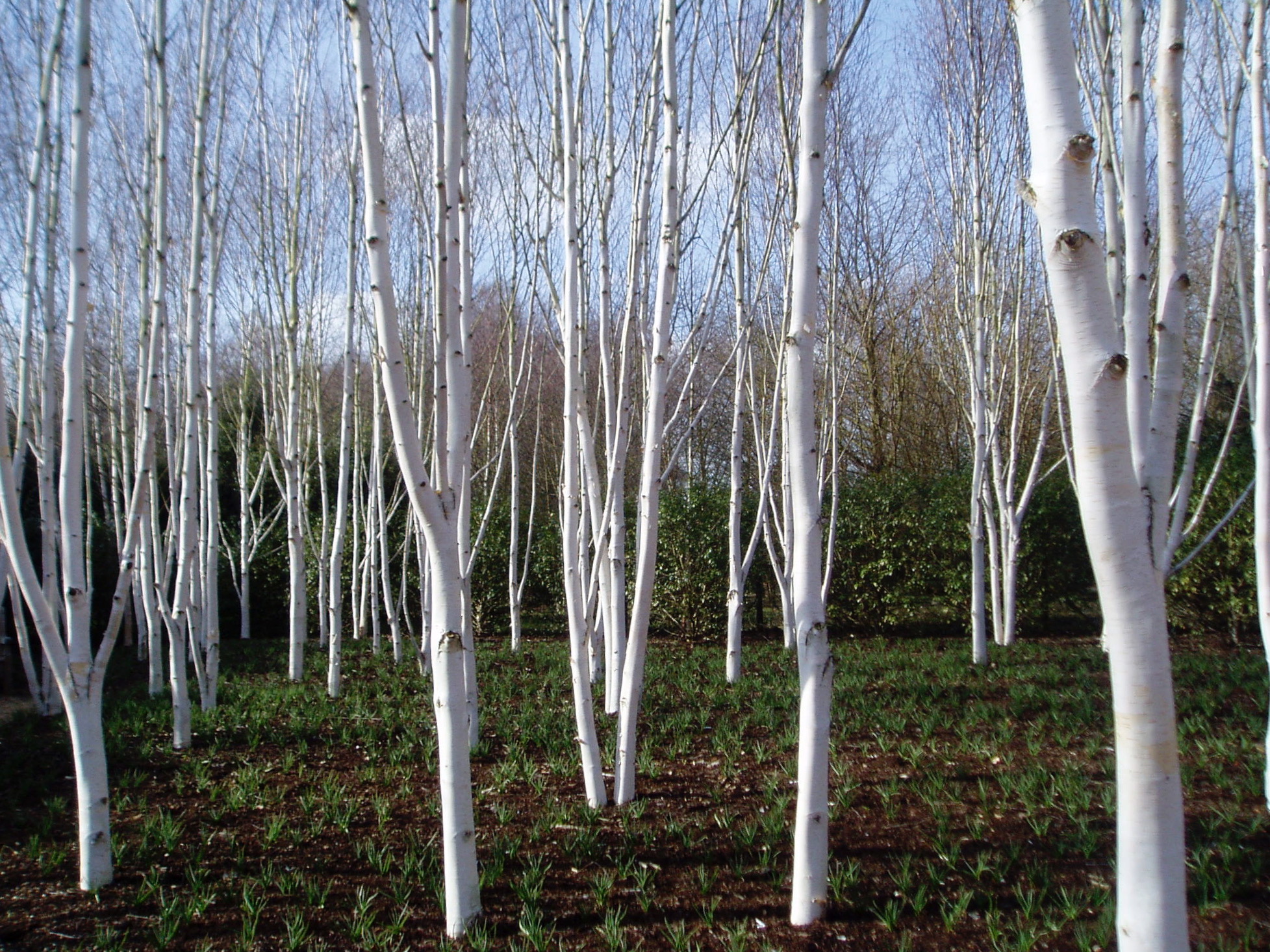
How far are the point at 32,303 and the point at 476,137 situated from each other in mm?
2905

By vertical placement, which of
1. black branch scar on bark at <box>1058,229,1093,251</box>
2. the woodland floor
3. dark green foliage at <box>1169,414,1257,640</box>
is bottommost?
the woodland floor

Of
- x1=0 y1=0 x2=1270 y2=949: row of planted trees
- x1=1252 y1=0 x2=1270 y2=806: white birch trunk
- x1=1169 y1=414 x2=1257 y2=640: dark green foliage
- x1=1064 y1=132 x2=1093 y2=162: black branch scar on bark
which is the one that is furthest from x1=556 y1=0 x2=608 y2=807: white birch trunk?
x1=1169 y1=414 x2=1257 y2=640: dark green foliage

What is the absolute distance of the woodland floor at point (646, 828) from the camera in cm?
223

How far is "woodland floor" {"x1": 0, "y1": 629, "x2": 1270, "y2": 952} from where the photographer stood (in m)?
2.23

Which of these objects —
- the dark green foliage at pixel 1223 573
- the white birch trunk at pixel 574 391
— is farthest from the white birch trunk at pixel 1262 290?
the dark green foliage at pixel 1223 573

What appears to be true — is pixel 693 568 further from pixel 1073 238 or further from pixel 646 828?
pixel 1073 238

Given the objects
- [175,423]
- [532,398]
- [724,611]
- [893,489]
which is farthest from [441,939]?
[532,398]

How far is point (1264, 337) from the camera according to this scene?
2.83 m

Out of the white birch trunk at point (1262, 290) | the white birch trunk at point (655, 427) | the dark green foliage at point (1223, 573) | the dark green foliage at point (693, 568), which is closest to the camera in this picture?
the white birch trunk at point (1262, 290)

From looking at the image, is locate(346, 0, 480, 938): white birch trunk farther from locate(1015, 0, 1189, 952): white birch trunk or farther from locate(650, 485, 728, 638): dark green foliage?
locate(650, 485, 728, 638): dark green foliage

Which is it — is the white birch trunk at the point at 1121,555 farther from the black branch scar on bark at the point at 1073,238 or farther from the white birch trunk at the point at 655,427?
the white birch trunk at the point at 655,427

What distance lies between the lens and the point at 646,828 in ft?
9.38

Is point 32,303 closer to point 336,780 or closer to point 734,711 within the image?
point 336,780

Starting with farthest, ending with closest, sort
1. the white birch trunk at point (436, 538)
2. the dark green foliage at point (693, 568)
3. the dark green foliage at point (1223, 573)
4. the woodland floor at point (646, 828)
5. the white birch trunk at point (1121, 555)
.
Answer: the dark green foliage at point (693, 568), the dark green foliage at point (1223, 573), the woodland floor at point (646, 828), the white birch trunk at point (436, 538), the white birch trunk at point (1121, 555)
